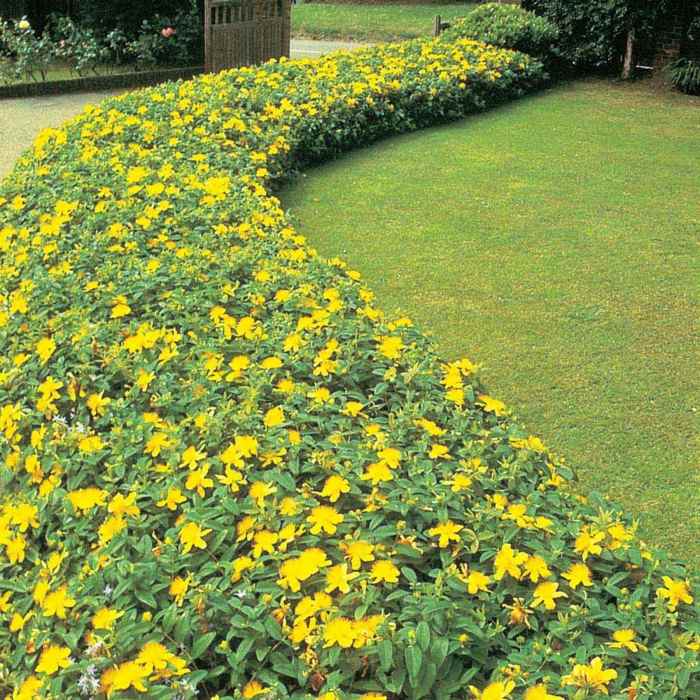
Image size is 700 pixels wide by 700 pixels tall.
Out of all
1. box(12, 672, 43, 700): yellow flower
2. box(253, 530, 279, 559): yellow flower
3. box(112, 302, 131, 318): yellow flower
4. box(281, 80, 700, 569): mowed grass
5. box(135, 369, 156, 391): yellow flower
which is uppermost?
box(112, 302, 131, 318): yellow flower

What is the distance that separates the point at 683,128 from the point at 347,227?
4.78 meters

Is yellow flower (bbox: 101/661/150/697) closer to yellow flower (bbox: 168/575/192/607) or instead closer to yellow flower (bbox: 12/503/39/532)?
yellow flower (bbox: 168/575/192/607)

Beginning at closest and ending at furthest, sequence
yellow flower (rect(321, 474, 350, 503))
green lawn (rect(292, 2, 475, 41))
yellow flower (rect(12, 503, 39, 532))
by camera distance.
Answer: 1. yellow flower (rect(321, 474, 350, 503))
2. yellow flower (rect(12, 503, 39, 532))
3. green lawn (rect(292, 2, 475, 41))

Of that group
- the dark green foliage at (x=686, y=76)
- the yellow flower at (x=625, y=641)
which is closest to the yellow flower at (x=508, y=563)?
the yellow flower at (x=625, y=641)

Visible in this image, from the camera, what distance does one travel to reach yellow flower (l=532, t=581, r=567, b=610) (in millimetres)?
2236

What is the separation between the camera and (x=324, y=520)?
2.41m

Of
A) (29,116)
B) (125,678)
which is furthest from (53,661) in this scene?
(29,116)

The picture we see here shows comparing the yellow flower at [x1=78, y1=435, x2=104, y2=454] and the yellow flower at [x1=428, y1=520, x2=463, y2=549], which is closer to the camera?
the yellow flower at [x1=428, y1=520, x2=463, y2=549]

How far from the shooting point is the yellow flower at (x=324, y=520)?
93.7 inches

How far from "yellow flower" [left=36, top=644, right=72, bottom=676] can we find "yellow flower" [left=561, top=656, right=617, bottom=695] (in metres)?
1.07

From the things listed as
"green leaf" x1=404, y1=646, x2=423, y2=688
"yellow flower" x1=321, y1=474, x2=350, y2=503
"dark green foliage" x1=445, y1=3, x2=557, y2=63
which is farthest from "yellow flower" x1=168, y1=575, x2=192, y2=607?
"dark green foliage" x1=445, y1=3, x2=557, y2=63

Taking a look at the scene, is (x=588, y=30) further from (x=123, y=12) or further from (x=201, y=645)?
(x=201, y=645)

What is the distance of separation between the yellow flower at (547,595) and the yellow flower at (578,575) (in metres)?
0.05

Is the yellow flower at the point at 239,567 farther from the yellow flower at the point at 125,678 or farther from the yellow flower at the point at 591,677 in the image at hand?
the yellow flower at the point at 591,677
